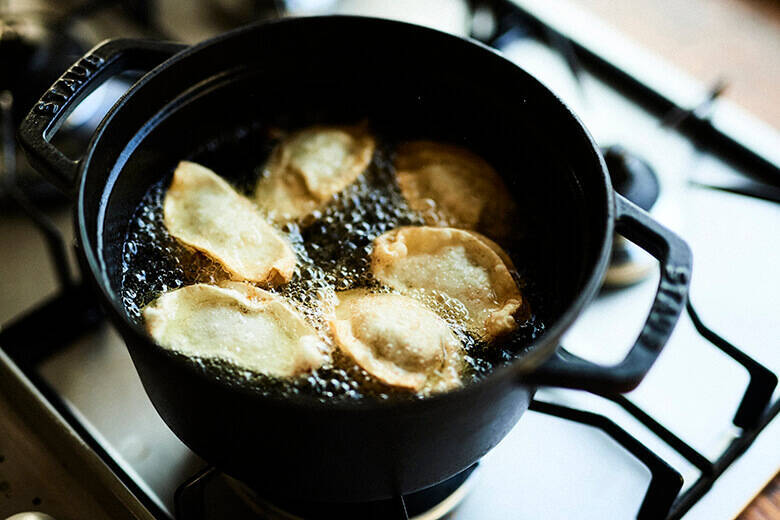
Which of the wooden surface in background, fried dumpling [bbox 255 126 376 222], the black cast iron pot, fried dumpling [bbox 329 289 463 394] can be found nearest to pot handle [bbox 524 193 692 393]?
the black cast iron pot

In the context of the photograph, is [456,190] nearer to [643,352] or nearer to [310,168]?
[310,168]

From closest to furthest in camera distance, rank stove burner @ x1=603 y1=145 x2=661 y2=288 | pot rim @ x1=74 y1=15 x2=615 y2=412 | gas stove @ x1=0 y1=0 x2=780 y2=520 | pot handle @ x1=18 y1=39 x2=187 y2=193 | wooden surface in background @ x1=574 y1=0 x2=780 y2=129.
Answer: pot rim @ x1=74 y1=15 x2=615 y2=412 → pot handle @ x1=18 y1=39 x2=187 y2=193 → gas stove @ x1=0 y1=0 x2=780 y2=520 → stove burner @ x1=603 y1=145 x2=661 y2=288 → wooden surface in background @ x1=574 y1=0 x2=780 y2=129

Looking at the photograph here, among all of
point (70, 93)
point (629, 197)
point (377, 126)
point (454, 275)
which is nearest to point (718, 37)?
point (629, 197)

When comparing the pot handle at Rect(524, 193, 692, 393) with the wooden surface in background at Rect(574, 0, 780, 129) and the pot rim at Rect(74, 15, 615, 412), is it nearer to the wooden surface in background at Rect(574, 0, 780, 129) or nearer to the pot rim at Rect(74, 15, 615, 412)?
the pot rim at Rect(74, 15, 615, 412)

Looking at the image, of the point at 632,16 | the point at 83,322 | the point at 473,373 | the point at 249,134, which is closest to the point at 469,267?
the point at 473,373

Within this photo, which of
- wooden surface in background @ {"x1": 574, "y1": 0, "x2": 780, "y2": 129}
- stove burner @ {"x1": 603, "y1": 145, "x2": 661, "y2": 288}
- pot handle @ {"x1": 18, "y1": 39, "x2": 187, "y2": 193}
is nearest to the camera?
pot handle @ {"x1": 18, "y1": 39, "x2": 187, "y2": 193}

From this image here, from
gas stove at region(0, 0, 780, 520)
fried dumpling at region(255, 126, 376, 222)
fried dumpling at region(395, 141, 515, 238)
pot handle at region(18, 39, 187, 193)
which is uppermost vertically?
pot handle at region(18, 39, 187, 193)
